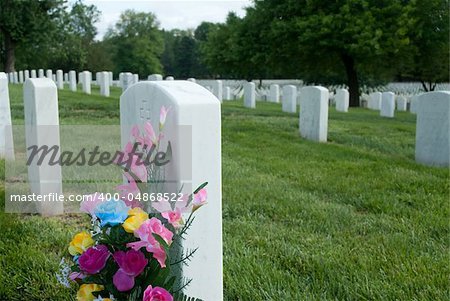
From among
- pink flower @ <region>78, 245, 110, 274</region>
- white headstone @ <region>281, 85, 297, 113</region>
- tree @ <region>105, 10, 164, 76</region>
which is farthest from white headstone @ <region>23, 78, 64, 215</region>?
tree @ <region>105, 10, 164, 76</region>

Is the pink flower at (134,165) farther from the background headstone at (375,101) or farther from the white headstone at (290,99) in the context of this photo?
the background headstone at (375,101)

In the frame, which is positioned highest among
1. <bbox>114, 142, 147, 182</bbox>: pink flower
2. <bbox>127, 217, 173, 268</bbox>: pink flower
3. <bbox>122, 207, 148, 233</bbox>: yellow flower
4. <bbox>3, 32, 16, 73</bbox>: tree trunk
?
<bbox>3, 32, 16, 73</bbox>: tree trunk

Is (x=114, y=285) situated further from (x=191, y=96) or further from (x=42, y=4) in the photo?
(x=42, y=4)

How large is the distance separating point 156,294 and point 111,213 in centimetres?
33

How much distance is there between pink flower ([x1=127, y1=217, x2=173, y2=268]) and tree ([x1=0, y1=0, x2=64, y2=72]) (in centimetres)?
2638

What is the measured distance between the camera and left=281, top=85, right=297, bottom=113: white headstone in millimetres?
15352

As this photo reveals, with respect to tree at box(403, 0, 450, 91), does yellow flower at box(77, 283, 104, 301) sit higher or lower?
lower

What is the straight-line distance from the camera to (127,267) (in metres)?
1.70

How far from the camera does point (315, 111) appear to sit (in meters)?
8.41

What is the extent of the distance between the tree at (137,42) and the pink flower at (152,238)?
5933 centimetres

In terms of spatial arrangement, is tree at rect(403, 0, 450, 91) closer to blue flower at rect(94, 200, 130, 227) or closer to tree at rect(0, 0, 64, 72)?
tree at rect(0, 0, 64, 72)

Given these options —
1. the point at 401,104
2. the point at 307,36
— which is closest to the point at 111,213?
the point at 307,36

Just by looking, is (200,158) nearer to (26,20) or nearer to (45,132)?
(45,132)

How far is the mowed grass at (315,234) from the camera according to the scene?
2.67 m
